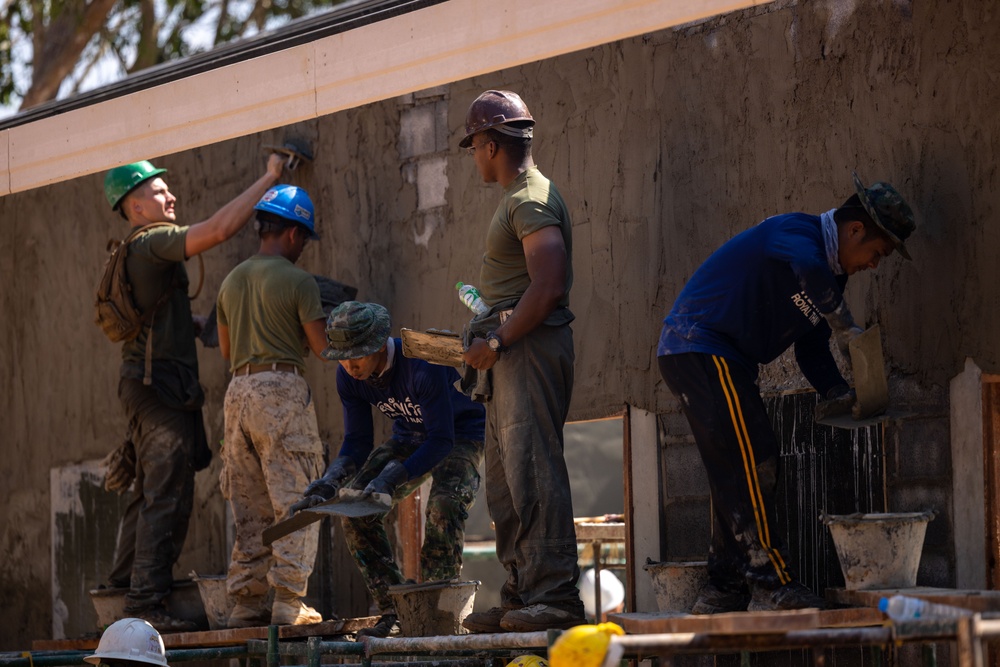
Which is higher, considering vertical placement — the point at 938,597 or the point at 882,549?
the point at 882,549

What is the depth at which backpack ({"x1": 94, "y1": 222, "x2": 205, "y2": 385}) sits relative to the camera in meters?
7.44

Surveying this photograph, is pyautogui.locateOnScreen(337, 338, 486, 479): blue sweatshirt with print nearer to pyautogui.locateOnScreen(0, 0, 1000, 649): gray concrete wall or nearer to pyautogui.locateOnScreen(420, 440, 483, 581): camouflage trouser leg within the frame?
pyautogui.locateOnScreen(420, 440, 483, 581): camouflage trouser leg

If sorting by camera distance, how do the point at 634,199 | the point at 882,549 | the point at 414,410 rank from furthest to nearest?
the point at 634,199 < the point at 414,410 < the point at 882,549

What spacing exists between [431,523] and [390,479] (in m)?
0.40

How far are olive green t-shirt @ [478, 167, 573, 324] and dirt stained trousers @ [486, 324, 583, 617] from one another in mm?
183

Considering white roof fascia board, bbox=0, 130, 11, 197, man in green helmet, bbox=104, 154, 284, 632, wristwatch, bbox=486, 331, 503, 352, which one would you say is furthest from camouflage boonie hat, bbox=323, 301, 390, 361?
white roof fascia board, bbox=0, 130, 11, 197

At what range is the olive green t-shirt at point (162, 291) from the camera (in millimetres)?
7418

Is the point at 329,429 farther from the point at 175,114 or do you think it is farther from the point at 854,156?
the point at 854,156

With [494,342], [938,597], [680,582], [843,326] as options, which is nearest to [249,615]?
[494,342]

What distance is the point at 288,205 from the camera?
23.5 feet

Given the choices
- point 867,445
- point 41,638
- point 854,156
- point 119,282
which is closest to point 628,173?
point 854,156

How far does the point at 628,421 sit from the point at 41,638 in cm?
423

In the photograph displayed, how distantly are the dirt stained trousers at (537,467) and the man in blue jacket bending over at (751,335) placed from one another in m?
0.45

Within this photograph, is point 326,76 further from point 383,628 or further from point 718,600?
point 718,600
